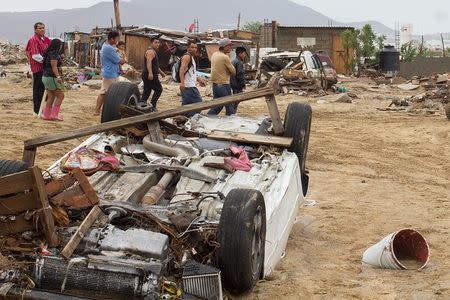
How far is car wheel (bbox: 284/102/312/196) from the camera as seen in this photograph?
6801mm

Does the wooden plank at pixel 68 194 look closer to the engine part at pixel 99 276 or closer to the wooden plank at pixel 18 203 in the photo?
the wooden plank at pixel 18 203

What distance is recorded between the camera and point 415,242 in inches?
245

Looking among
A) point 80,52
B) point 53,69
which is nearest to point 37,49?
point 53,69

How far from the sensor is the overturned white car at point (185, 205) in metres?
4.16

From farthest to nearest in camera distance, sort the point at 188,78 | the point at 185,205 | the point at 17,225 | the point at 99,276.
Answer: the point at 188,78
the point at 185,205
the point at 17,225
the point at 99,276

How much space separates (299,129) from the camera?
6848 millimetres

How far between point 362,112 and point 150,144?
1373 centimetres

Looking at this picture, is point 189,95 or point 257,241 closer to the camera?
point 257,241

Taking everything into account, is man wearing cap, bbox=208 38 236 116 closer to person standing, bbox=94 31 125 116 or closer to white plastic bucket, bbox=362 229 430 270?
person standing, bbox=94 31 125 116

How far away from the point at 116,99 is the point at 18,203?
2980mm

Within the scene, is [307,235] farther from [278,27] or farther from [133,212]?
[278,27]

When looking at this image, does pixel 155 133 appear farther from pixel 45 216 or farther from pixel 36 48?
pixel 36 48

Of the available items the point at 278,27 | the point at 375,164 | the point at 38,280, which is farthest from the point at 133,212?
the point at 278,27

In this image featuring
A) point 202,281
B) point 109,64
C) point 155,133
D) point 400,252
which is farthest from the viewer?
point 109,64
